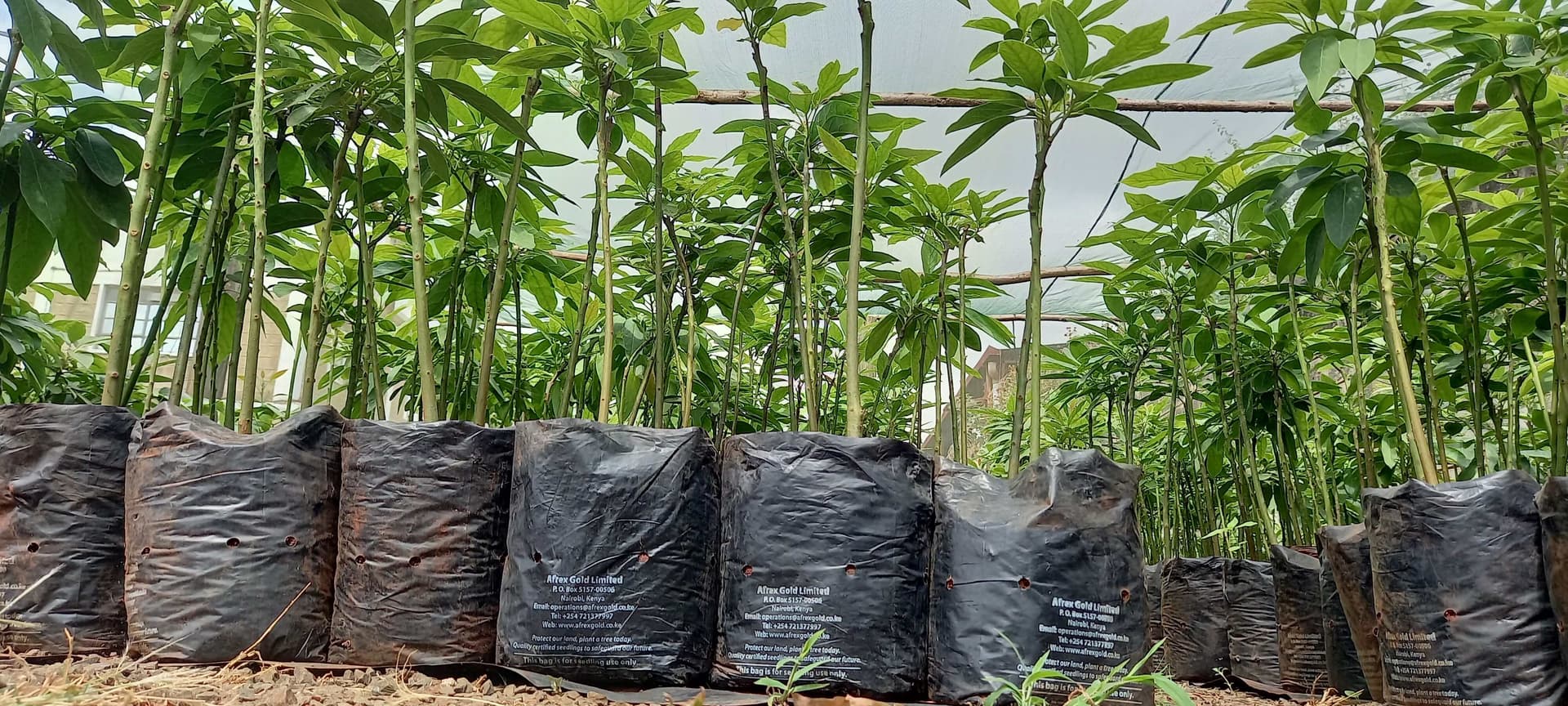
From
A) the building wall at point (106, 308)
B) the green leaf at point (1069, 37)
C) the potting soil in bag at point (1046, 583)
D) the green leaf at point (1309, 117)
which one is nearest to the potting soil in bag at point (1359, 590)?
the potting soil in bag at point (1046, 583)

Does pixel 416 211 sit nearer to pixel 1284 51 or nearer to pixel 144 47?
pixel 144 47

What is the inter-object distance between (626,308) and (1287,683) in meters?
2.03

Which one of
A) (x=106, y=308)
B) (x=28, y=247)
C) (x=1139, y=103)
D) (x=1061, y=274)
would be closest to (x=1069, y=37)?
(x=28, y=247)

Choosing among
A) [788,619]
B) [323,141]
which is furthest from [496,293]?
[788,619]

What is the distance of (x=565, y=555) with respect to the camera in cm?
128

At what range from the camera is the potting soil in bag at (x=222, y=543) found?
1.23 m

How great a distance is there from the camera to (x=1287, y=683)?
2369 millimetres

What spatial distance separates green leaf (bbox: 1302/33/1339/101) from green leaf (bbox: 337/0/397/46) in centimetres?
137

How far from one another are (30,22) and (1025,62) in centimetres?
142

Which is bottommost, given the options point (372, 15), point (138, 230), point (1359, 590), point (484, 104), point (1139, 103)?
point (1359, 590)

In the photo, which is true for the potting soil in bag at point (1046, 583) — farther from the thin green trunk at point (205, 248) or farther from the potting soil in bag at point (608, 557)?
the thin green trunk at point (205, 248)

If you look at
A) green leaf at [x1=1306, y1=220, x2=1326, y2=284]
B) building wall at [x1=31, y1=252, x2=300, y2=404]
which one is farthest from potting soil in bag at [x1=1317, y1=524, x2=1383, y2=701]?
building wall at [x1=31, y1=252, x2=300, y2=404]

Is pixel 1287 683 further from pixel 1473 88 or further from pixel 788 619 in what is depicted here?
pixel 788 619

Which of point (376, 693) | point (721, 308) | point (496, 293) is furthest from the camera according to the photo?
point (721, 308)
